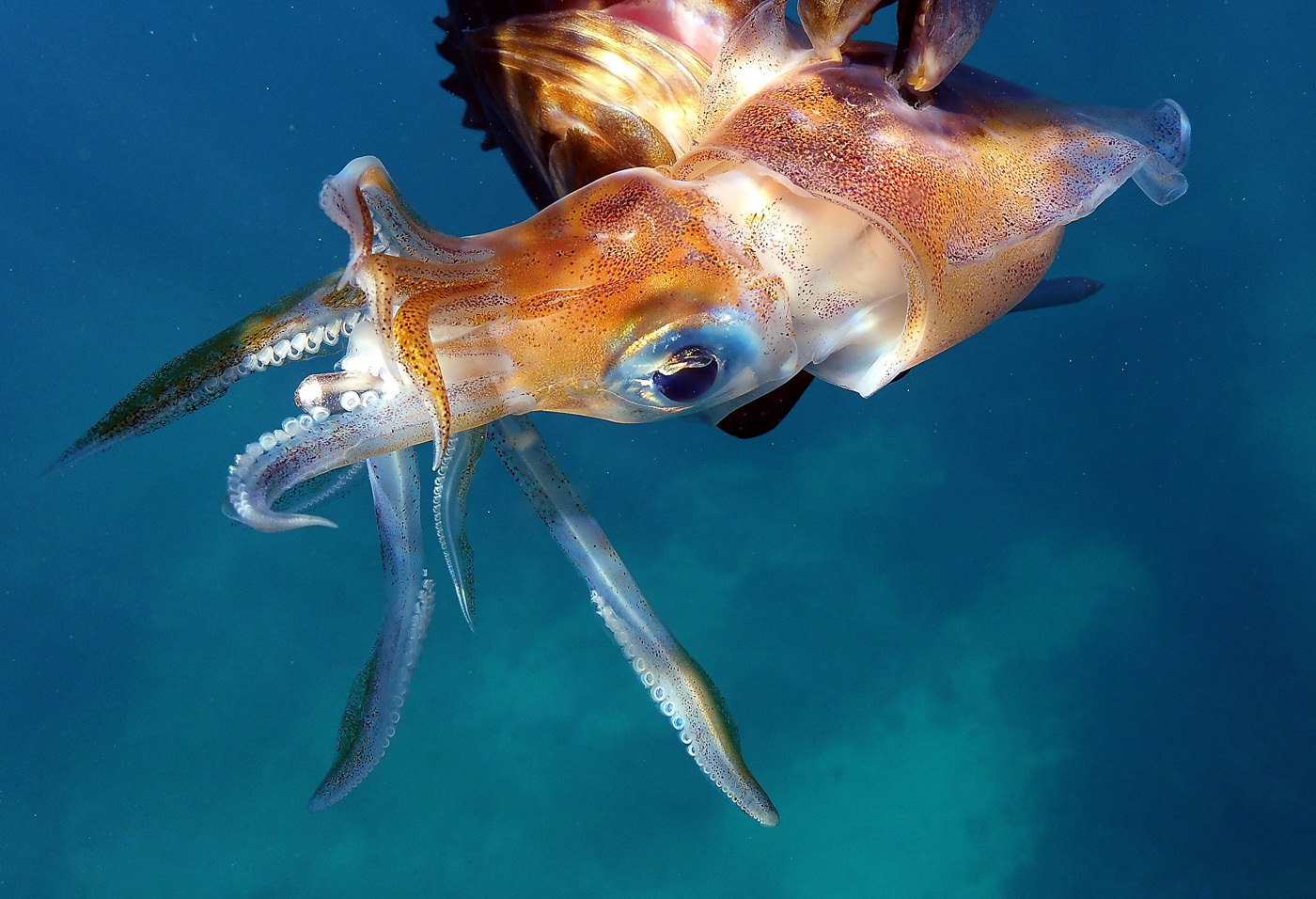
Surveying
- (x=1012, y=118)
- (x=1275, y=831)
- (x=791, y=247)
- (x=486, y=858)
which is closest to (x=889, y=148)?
(x=791, y=247)

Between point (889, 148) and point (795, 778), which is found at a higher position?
point (889, 148)

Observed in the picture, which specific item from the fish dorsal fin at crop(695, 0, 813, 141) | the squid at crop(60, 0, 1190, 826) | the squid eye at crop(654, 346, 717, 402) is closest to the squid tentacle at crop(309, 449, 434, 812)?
the squid at crop(60, 0, 1190, 826)

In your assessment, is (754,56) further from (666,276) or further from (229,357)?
(229,357)

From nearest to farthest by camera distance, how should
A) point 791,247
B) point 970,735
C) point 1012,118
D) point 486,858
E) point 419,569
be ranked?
point 791,247 → point 1012,118 → point 419,569 → point 486,858 → point 970,735

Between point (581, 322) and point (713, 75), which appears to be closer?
point (581, 322)

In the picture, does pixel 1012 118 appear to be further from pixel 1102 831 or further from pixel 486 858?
pixel 1102 831

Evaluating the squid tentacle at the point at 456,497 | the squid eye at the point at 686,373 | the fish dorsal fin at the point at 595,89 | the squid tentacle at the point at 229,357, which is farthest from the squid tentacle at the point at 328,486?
the fish dorsal fin at the point at 595,89

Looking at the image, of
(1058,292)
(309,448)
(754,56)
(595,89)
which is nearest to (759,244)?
(754,56)

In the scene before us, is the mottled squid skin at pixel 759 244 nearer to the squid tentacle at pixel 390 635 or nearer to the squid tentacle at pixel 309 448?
the squid tentacle at pixel 309 448
